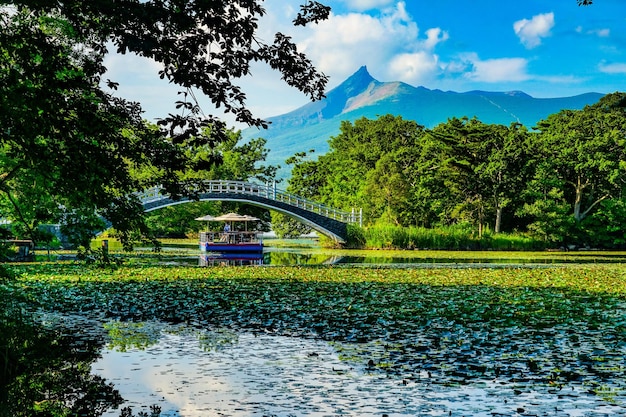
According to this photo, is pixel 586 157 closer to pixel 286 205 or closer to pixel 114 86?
pixel 286 205

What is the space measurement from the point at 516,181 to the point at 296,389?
39042 millimetres

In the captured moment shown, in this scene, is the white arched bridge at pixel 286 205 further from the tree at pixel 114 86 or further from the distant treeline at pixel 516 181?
the tree at pixel 114 86

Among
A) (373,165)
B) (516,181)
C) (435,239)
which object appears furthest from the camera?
(373,165)

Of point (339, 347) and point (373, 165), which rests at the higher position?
point (373, 165)

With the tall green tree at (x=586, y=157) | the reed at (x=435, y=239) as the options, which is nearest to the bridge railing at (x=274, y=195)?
the reed at (x=435, y=239)

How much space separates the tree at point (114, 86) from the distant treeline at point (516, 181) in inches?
1370

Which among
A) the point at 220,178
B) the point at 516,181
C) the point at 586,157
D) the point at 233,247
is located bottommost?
the point at 233,247

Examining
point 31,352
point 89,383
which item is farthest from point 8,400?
point 31,352

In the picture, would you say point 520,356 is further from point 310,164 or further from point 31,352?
point 310,164

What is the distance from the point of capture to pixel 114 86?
819 centimetres

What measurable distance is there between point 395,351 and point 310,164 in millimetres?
51125

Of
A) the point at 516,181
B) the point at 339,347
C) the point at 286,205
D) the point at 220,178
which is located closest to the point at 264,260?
the point at 286,205

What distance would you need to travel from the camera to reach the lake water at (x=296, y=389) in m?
6.07

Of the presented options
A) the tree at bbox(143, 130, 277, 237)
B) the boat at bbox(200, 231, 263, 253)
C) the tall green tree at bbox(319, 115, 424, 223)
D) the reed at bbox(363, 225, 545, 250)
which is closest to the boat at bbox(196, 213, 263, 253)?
the boat at bbox(200, 231, 263, 253)
